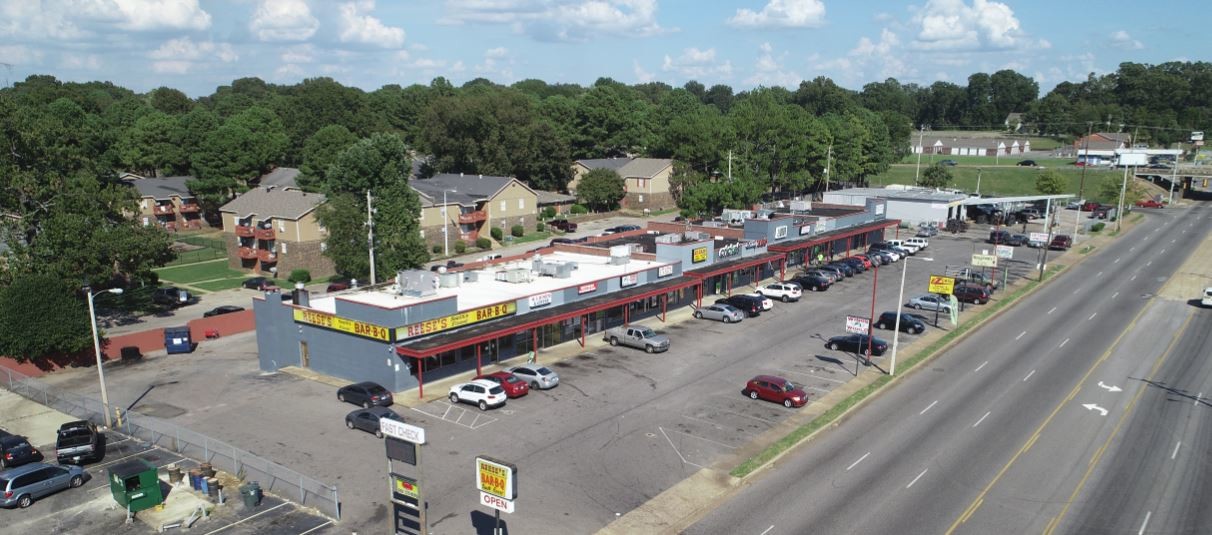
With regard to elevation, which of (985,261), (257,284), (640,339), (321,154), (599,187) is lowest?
(257,284)

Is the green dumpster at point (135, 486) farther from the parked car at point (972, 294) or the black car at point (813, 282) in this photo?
the parked car at point (972, 294)

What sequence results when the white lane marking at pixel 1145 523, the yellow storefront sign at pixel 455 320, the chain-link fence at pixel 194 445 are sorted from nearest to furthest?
the white lane marking at pixel 1145 523
the chain-link fence at pixel 194 445
the yellow storefront sign at pixel 455 320

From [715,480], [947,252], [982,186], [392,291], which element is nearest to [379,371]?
[392,291]

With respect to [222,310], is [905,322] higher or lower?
higher

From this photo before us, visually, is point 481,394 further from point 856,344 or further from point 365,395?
point 856,344

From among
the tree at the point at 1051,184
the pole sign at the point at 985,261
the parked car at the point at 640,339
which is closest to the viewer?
the parked car at the point at 640,339

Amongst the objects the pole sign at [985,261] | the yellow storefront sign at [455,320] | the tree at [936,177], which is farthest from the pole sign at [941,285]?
the tree at [936,177]

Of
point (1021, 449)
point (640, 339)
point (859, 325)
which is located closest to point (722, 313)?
point (640, 339)
